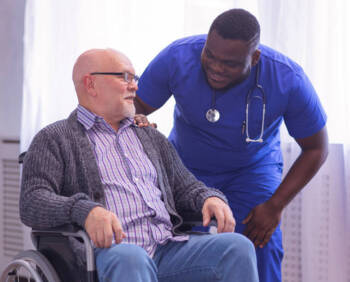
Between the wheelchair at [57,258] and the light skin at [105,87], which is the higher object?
the light skin at [105,87]

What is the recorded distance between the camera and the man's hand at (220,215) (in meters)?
1.49

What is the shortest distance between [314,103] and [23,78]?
1.79 meters

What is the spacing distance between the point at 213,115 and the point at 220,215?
516 mm

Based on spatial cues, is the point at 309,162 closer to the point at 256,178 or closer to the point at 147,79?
the point at 256,178

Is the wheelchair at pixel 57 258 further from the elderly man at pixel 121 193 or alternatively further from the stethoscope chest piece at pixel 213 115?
the stethoscope chest piece at pixel 213 115

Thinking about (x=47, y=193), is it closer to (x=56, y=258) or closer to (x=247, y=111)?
(x=56, y=258)

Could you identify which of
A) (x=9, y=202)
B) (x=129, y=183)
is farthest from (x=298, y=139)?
(x=9, y=202)

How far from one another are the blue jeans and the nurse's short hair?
0.67 meters

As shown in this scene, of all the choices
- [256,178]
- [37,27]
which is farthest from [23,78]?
[256,178]

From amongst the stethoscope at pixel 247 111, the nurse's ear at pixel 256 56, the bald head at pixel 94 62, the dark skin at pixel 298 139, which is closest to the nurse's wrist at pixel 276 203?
the dark skin at pixel 298 139

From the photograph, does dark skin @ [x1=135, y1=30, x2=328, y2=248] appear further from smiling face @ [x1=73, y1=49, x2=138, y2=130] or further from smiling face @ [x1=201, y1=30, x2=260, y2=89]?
smiling face @ [x1=73, y1=49, x2=138, y2=130]

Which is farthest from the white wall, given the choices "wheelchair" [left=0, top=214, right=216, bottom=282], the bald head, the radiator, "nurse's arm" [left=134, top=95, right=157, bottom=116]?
"wheelchair" [left=0, top=214, right=216, bottom=282]

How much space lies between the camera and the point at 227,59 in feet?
5.65

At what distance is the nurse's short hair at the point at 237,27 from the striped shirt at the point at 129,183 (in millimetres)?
443
